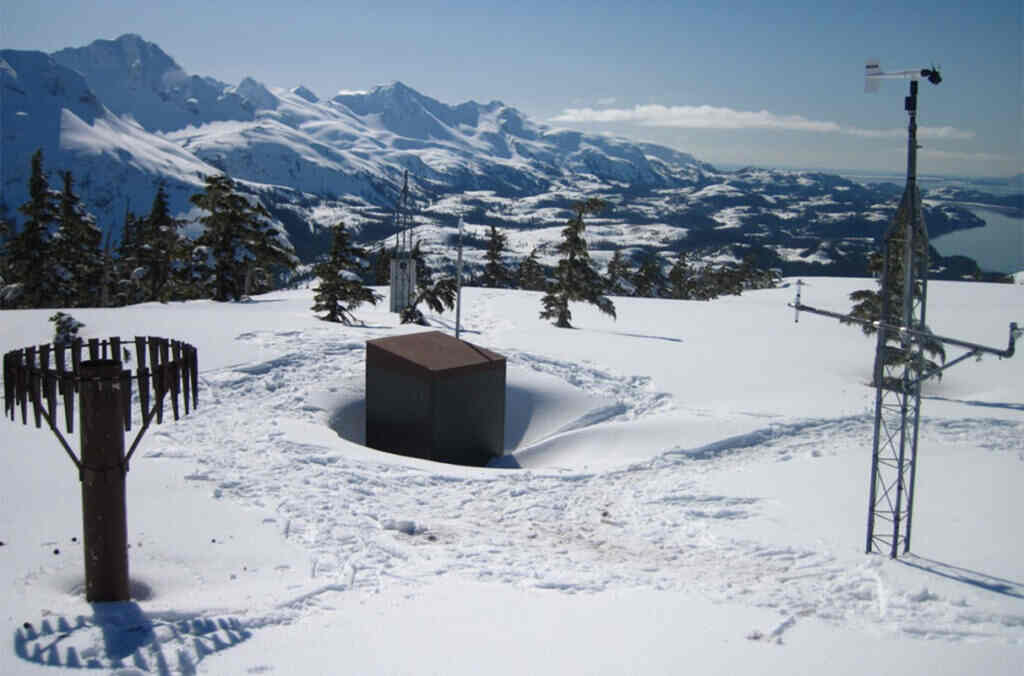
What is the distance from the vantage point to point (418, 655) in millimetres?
6664

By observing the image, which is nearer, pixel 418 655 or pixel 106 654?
pixel 106 654

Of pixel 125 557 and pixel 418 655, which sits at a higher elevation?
pixel 125 557

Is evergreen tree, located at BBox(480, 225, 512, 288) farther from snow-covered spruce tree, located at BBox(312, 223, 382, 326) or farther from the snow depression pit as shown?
the snow depression pit

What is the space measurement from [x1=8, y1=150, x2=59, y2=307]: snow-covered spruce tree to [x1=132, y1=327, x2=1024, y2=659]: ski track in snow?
87.2 ft

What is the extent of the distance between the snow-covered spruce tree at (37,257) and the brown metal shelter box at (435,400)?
29590 millimetres

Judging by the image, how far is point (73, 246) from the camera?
38781 mm

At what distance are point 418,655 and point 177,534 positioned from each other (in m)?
3.94

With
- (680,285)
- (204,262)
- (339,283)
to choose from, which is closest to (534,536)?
(339,283)

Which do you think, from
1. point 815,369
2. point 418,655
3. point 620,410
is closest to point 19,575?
point 418,655

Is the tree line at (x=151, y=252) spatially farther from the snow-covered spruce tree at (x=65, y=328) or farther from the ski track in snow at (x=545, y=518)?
the ski track in snow at (x=545, y=518)

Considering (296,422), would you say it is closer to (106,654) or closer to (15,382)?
(15,382)

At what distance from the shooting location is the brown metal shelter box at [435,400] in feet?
48.6

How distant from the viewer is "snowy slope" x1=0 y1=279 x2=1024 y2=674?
6828 mm

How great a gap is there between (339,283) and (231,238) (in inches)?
251
